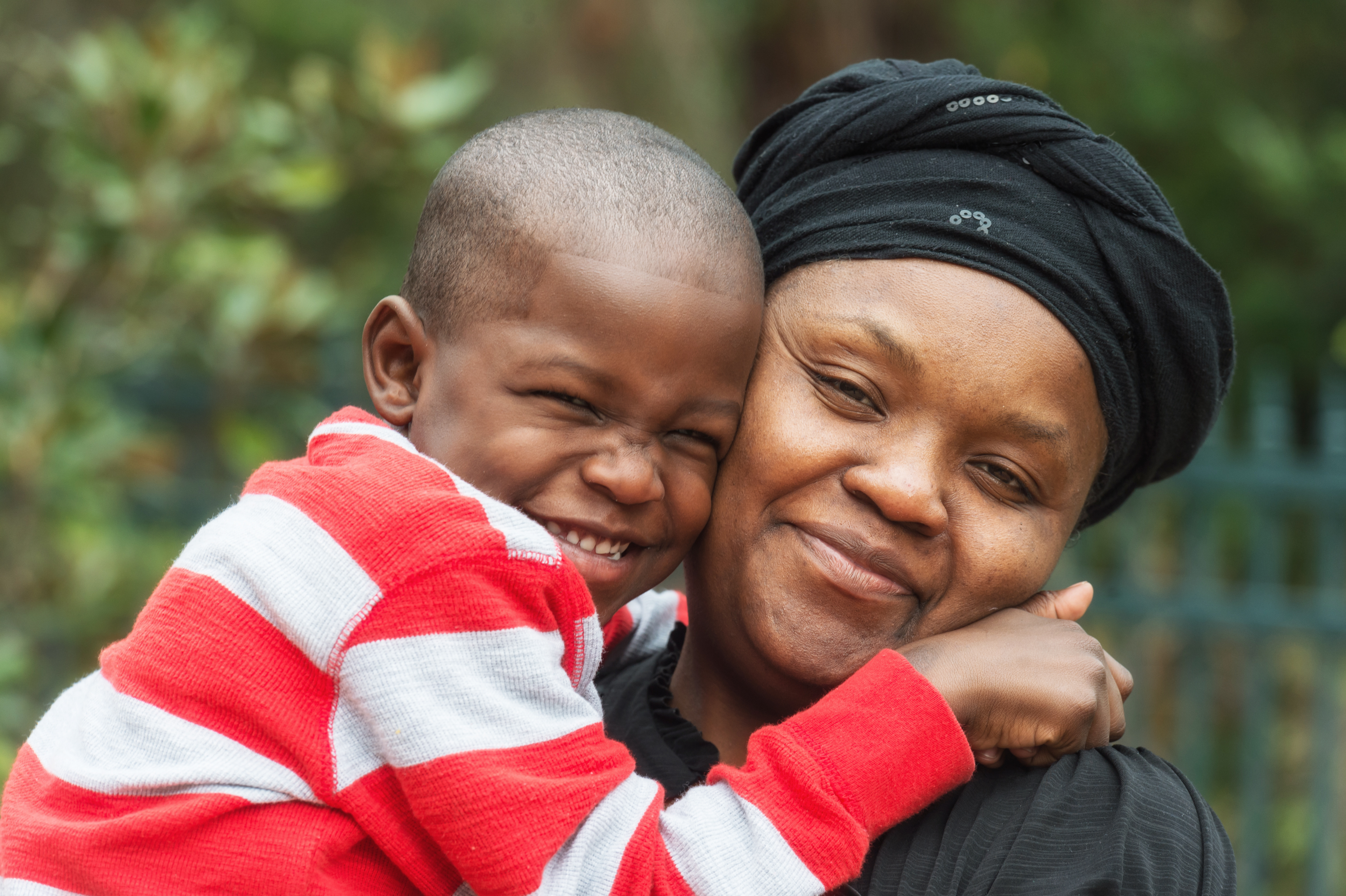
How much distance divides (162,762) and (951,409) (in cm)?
120

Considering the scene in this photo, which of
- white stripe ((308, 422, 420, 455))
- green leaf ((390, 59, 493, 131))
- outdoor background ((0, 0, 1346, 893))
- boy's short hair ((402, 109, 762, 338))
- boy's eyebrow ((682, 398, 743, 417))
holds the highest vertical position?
boy's short hair ((402, 109, 762, 338))

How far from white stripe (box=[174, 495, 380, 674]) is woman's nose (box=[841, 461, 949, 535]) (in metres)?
0.74

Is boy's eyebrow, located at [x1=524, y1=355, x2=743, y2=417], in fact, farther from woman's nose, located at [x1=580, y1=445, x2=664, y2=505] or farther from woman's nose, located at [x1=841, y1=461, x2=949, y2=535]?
woman's nose, located at [x1=841, y1=461, x2=949, y2=535]

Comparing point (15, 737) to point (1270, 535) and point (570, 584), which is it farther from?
point (1270, 535)

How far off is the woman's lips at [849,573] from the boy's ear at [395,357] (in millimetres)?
683

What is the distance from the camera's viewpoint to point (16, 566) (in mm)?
4598

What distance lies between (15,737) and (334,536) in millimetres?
3371

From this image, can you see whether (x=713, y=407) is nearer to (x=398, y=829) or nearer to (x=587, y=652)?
(x=587, y=652)

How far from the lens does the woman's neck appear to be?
2238 millimetres

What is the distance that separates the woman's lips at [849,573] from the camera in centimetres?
197

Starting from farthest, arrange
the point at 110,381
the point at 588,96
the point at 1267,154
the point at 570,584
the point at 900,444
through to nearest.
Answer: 1. the point at 588,96
2. the point at 1267,154
3. the point at 110,381
4. the point at 900,444
5. the point at 570,584

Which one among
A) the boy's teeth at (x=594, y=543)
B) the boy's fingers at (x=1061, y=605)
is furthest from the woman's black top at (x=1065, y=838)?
the boy's teeth at (x=594, y=543)

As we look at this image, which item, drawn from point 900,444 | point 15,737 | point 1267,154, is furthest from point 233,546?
point 1267,154

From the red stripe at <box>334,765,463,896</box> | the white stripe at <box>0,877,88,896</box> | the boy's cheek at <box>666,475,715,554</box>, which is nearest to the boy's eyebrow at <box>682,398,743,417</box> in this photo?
the boy's cheek at <box>666,475,715,554</box>
